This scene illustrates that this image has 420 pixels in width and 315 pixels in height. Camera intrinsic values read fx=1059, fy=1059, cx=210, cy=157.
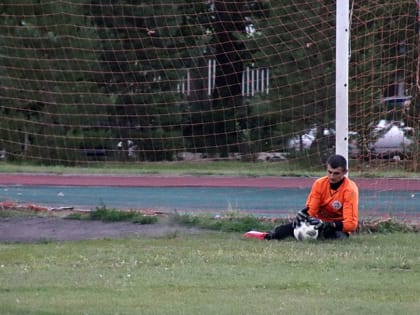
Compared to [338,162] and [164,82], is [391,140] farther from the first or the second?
[164,82]

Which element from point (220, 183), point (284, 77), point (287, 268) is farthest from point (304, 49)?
point (287, 268)

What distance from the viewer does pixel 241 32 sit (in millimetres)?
19641

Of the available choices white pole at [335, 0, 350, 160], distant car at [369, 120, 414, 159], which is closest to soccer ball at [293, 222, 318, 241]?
white pole at [335, 0, 350, 160]

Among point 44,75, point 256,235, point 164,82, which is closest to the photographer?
point 256,235

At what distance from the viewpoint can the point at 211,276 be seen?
9055 millimetres

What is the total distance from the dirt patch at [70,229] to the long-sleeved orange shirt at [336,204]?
1624 mm

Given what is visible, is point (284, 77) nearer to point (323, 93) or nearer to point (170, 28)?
point (323, 93)

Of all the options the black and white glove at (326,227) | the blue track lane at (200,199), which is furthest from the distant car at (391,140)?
the black and white glove at (326,227)

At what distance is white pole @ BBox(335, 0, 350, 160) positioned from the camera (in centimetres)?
1261

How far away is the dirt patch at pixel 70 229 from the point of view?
1212 cm

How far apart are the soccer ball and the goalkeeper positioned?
5cm

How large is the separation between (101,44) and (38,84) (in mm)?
1689

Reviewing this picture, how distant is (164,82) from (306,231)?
459 inches

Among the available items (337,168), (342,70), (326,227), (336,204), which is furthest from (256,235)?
(342,70)
